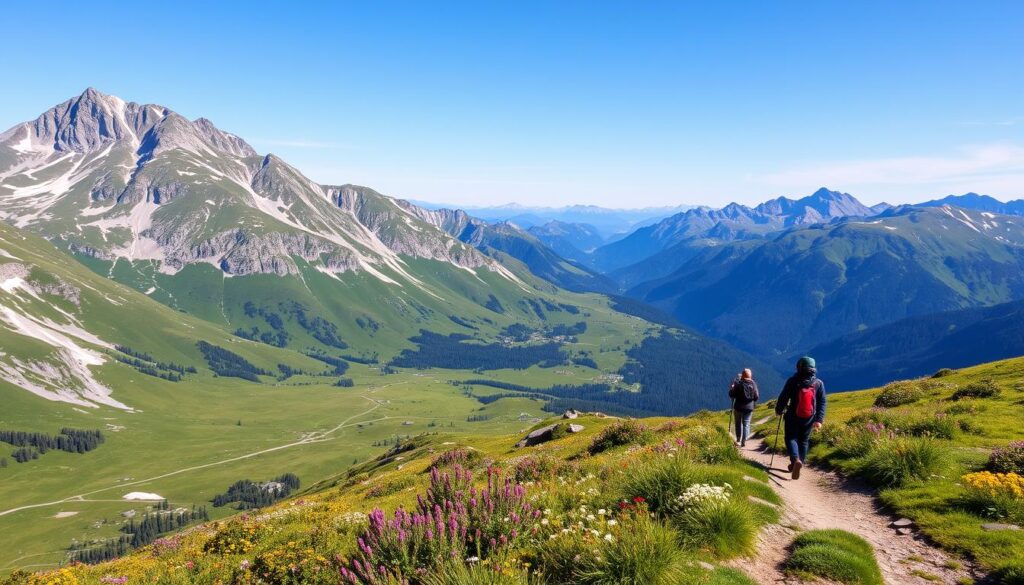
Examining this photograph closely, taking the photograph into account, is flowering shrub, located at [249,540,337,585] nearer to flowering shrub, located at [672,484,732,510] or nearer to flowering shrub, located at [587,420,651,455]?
flowering shrub, located at [672,484,732,510]

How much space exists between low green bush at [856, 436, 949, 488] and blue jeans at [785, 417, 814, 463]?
199cm

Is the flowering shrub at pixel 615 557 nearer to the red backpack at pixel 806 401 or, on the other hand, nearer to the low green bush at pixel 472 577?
the low green bush at pixel 472 577

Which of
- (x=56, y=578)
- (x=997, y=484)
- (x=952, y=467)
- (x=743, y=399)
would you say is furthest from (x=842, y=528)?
(x=56, y=578)

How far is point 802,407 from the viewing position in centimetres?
1867

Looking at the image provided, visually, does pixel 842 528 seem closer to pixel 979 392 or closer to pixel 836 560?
pixel 836 560

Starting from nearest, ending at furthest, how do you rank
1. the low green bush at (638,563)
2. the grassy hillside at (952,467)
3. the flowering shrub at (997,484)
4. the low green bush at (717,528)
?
the low green bush at (638,563) → the low green bush at (717,528) → the grassy hillside at (952,467) → the flowering shrub at (997,484)

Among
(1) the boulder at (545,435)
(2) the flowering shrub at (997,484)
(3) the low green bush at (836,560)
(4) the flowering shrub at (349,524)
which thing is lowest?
(1) the boulder at (545,435)

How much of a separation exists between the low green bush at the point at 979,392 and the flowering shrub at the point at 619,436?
21180 millimetres

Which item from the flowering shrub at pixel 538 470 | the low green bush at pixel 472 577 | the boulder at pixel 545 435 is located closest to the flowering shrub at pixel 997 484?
the flowering shrub at pixel 538 470

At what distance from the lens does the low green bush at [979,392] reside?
32.0 metres

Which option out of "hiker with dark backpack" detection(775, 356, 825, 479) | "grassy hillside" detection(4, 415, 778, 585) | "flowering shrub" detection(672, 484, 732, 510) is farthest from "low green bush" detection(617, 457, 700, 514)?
"hiker with dark backpack" detection(775, 356, 825, 479)

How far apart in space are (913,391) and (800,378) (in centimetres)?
2614

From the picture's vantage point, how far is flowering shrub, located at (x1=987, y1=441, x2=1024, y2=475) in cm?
1592

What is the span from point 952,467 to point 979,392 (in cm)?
2169
